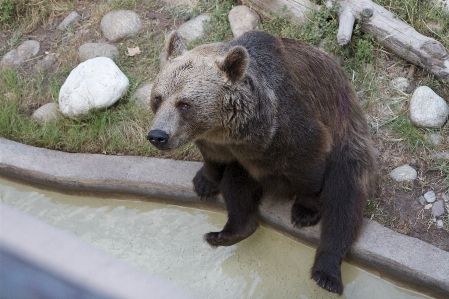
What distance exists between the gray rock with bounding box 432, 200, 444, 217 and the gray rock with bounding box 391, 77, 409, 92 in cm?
133

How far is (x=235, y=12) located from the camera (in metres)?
6.83

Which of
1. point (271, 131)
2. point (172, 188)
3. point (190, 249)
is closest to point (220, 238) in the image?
point (190, 249)

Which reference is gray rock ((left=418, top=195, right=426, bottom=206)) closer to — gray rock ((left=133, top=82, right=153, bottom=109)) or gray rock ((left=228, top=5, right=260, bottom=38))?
gray rock ((left=228, top=5, right=260, bottom=38))

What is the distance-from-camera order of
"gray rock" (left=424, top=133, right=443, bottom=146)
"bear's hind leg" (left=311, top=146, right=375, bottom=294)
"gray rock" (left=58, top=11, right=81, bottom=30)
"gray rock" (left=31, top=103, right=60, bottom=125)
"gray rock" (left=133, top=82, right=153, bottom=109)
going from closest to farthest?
"bear's hind leg" (left=311, top=146, right=375, bottom=294) < "gray rock" (left=424, top=133, right=443, bottom=146) < "gray rock" (left=133, top=82, right=153, bottom=109) < "gray rock" (left=31, top=103, right=60, bottom=125) < "gray rock" (left=58, top=11, right=81, bottom=30)

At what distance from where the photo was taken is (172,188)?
5398mm

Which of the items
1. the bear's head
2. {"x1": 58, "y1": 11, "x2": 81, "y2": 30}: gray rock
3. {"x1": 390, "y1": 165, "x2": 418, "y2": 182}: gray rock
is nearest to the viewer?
the bear's head

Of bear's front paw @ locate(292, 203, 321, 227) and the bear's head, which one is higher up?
the bear's head

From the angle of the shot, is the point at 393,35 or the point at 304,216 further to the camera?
the point at 393,35

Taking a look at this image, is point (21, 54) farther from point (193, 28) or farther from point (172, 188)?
point (172, 188)

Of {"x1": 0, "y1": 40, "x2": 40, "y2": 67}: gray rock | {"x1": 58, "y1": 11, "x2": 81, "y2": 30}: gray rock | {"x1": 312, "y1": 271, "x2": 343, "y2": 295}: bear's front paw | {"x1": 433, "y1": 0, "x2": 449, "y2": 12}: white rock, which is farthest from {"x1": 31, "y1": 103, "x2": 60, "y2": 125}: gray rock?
{"x1": 433, "y1": 0, "x2": 449, "y2": 12}: white rock

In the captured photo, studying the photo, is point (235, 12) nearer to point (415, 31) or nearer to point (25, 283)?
point (415, 31)

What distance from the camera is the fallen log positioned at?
5727mm

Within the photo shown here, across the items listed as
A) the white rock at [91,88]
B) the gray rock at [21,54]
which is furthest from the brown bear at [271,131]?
the gray rock at [21,54]

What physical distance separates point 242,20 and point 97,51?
5.44 feet
